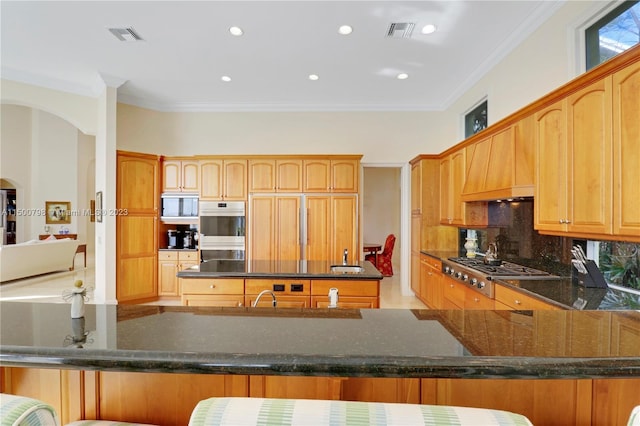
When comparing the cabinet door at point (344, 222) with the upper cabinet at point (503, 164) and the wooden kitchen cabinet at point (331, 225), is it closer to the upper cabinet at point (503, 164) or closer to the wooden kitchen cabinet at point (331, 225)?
the wooden kitchen cabinet at point (331, 225)

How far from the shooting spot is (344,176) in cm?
497

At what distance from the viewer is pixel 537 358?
0.72 meters

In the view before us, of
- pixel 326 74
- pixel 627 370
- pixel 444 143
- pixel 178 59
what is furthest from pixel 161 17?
pixel 444 143

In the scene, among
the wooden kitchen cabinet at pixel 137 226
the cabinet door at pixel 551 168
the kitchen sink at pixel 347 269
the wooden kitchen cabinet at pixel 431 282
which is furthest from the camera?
the wooden kitchen cabinet at pixel 137 226

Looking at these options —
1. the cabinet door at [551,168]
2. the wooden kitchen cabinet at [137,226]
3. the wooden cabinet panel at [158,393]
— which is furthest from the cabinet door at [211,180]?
the wooden cabinet panel at [158,393]

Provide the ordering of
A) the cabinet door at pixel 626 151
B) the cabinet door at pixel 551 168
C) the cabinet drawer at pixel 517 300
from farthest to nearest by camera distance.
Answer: the cabinet door at pixel 551 168, the cabinet drawer at pixel 517 300, the cabinet door at pixel 626 151

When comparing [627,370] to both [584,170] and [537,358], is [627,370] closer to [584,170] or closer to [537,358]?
[537,358]

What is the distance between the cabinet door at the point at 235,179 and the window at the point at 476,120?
3.64 meters

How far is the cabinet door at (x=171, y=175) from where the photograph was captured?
5.09 metres

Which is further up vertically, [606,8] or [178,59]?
[178,59]

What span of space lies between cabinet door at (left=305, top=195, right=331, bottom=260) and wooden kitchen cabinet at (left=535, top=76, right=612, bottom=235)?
292cm

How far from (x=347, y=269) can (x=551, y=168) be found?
1861 mm

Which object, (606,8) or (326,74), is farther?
(326,74)

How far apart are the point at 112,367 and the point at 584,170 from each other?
271 cm
